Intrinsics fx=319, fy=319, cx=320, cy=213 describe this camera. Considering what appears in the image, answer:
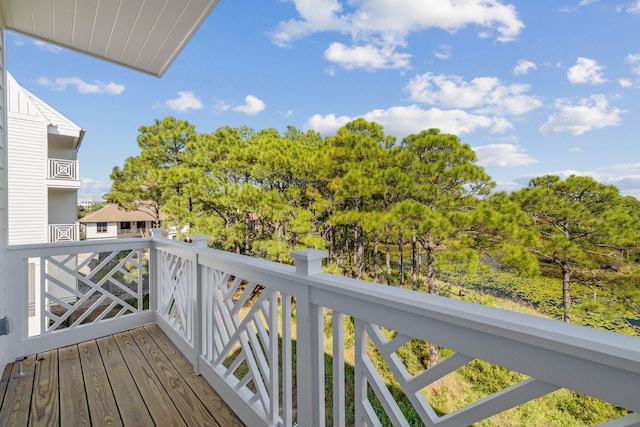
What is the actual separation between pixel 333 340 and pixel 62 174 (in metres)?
9.11

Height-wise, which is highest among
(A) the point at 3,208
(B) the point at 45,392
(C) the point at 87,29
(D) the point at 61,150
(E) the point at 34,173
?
(D) the point at 61,150

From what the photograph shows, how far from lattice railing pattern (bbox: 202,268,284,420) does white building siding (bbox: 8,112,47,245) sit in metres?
7.35

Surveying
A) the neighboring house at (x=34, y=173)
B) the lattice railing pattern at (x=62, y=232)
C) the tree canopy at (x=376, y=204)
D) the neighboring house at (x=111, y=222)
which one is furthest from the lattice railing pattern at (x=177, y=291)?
the neighboring house at (x=111, y=222)

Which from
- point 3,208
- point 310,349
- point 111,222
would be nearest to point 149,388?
point 310,349

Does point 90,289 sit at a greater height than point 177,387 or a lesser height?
greater

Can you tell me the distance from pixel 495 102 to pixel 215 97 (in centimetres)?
1533

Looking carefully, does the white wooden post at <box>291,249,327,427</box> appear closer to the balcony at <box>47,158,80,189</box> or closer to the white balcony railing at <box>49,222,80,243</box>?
the white balcony railing at <box>49,222,80,243</box>

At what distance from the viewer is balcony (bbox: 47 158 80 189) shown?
24.2 feet

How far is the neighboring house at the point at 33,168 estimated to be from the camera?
6.82 m

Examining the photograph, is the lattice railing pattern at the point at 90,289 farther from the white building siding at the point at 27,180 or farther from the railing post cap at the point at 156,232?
the white building siding at the point at 27,180

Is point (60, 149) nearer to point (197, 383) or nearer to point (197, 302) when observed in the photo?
point (197, 302)

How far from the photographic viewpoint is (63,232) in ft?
24.7

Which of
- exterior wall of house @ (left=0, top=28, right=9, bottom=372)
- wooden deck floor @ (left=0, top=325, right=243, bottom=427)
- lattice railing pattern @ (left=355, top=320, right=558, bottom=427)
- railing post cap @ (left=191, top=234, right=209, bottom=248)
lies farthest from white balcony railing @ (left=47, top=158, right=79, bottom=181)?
lattice railing pattern @ (left=355, top=320, right=558, bottom=427)

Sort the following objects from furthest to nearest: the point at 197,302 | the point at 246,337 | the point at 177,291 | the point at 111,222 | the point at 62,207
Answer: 1. the point at 111,222
2. the point at 62,207
3. the point at 177,291
4. the point at 197,302
5. the point at 246,337
